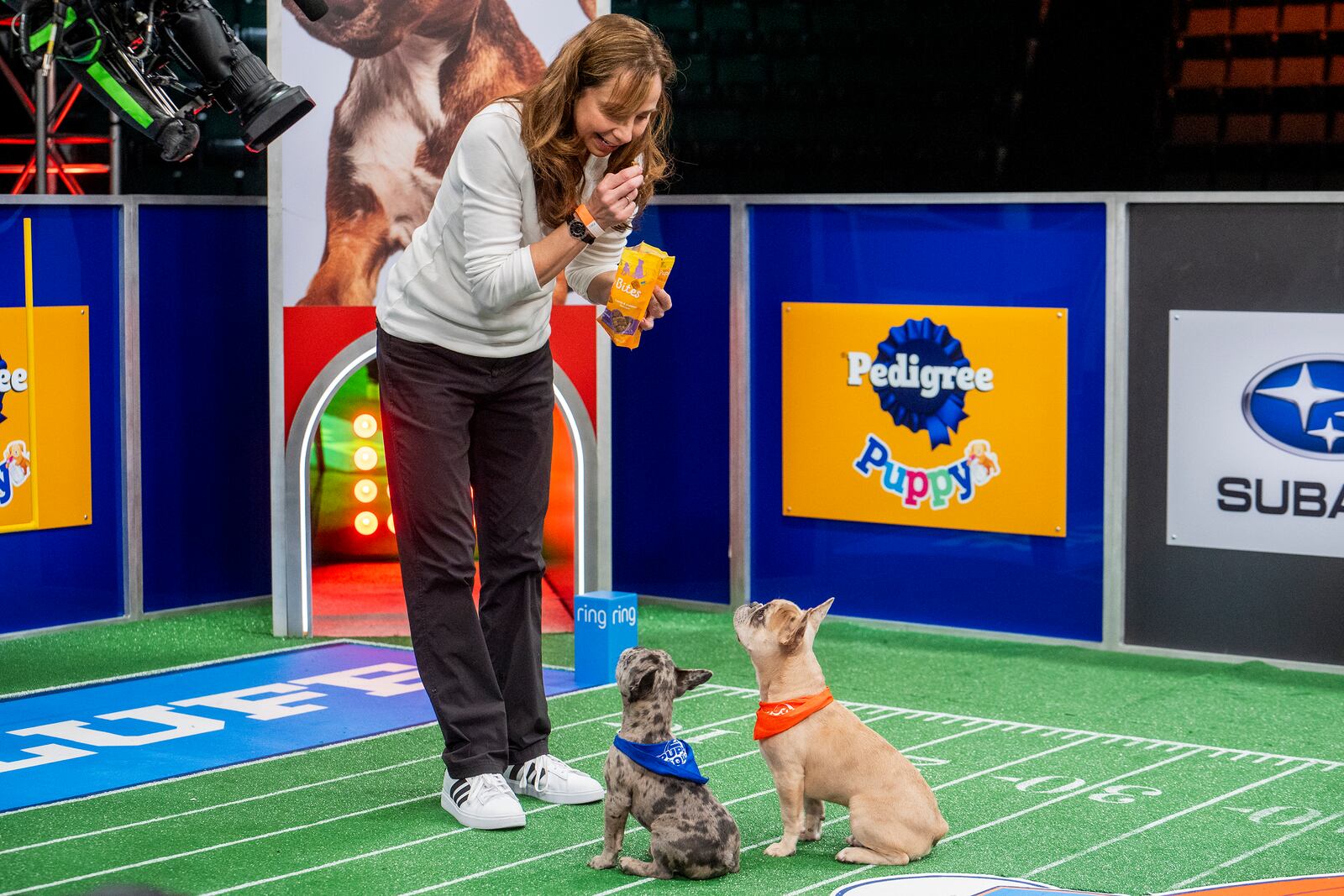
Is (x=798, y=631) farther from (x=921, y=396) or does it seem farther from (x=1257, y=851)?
(x=921, y=396)

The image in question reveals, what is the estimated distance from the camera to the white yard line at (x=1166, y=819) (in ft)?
12.5

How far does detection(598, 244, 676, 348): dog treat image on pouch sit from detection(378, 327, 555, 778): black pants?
31 cm

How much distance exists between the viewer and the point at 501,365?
4.12m

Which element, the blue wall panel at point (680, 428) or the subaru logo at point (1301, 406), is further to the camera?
the blue wall panel at point (680, 428)

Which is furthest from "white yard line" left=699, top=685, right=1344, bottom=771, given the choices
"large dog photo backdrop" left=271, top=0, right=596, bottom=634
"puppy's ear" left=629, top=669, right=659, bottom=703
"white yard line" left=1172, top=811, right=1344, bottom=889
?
"large dog photo backdrop" left=271, top=0, right=596, bottom=634

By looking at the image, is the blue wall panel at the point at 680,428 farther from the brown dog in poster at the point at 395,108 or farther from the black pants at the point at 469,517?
the black pants at the point at 469,517

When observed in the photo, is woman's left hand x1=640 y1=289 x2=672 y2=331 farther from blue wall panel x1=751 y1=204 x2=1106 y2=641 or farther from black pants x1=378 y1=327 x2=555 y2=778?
blue wall panel x1=751 y1=204 x2=1106 y2=641

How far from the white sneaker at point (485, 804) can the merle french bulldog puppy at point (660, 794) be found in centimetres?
38

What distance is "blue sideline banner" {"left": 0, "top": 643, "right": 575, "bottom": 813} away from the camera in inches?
184

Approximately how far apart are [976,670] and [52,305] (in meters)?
3.43

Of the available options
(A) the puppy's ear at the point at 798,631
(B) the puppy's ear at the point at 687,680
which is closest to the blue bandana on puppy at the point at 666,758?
(B) the puppy's ear at the point at 687,680

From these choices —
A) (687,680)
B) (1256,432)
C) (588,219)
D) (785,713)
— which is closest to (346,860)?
(687,680)

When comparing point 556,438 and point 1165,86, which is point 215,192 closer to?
point 556,438

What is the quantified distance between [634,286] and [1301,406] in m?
2.77
